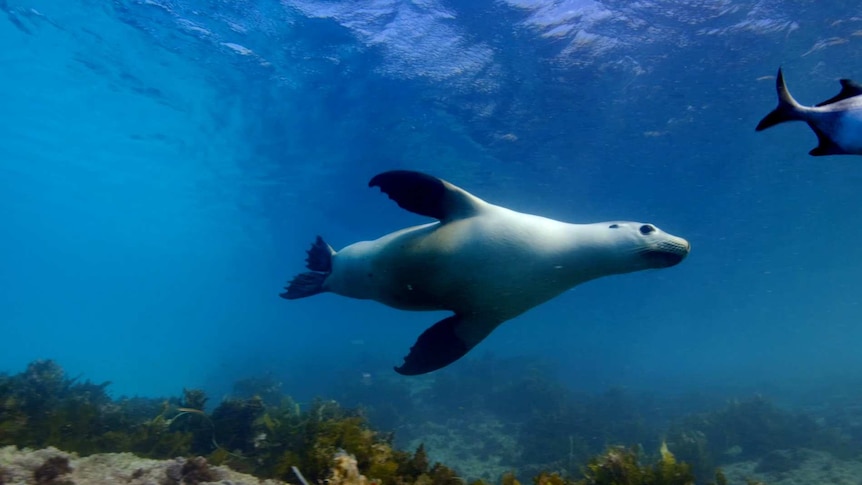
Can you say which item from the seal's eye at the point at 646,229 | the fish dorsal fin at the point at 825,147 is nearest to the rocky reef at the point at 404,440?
the seal's eye at the point at 646,229

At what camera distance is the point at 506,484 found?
3498 millimetres

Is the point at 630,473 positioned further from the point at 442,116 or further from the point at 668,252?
the point at 442,116

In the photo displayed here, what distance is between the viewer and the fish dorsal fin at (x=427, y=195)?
10.7 feet

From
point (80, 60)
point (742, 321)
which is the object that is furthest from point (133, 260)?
point (742, 321)

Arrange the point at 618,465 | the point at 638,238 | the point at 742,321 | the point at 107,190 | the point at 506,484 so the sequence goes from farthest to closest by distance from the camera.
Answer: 1. the point at 742,321
2. the point at 107,190
3. the point at 618,465
4. the point at 506,484
5. the point at 638,238

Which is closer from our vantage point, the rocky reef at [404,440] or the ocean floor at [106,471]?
the ocean floor at [106,471]

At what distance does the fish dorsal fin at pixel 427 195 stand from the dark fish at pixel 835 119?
1.90 metres

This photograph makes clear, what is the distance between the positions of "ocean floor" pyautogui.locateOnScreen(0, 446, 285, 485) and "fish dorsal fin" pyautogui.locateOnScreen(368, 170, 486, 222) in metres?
2.34

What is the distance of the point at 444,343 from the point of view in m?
3.48

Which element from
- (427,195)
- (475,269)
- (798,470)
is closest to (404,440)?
(798,470)

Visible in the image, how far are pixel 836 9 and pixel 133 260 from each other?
8278cm

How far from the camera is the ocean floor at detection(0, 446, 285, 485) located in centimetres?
324

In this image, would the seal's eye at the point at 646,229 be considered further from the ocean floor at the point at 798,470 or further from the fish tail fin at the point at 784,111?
the ocean floor at the point at 798,470

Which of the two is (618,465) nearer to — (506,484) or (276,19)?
(506,484)
